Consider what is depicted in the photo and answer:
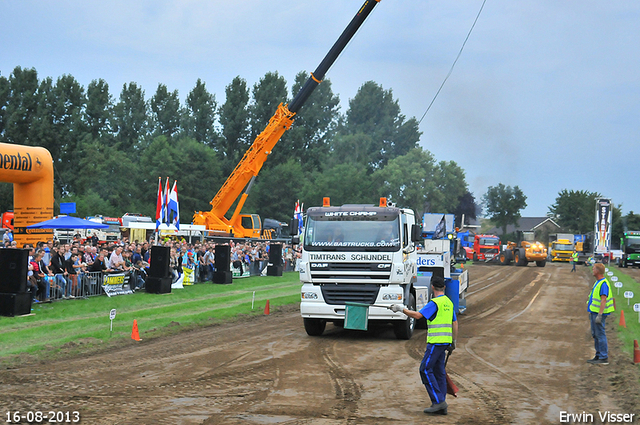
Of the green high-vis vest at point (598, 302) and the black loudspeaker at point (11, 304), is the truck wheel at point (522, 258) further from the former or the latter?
the black loudspeaker at point (11, 304)

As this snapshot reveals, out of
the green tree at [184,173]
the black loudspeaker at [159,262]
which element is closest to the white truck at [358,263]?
the black loudspeaker at [159,262]

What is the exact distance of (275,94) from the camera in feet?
267

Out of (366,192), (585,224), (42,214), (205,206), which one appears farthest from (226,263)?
(585,224)

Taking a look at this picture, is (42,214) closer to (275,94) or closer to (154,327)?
(154,327)

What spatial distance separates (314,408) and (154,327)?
24.9ft

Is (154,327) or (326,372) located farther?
(154,327)

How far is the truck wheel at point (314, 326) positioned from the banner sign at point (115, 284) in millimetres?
9109

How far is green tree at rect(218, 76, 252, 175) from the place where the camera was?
80188mm

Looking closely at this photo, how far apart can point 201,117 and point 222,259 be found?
5814cm

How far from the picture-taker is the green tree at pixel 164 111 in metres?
82.9

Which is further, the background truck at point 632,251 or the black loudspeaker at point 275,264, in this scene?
the background truck at point 632,251

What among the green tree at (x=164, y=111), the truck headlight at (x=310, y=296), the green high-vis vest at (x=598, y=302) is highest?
the green tree at (x=164, y=111)

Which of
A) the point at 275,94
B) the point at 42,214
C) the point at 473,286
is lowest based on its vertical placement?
the point at 473,286

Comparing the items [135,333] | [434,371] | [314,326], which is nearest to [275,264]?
[314,326]
